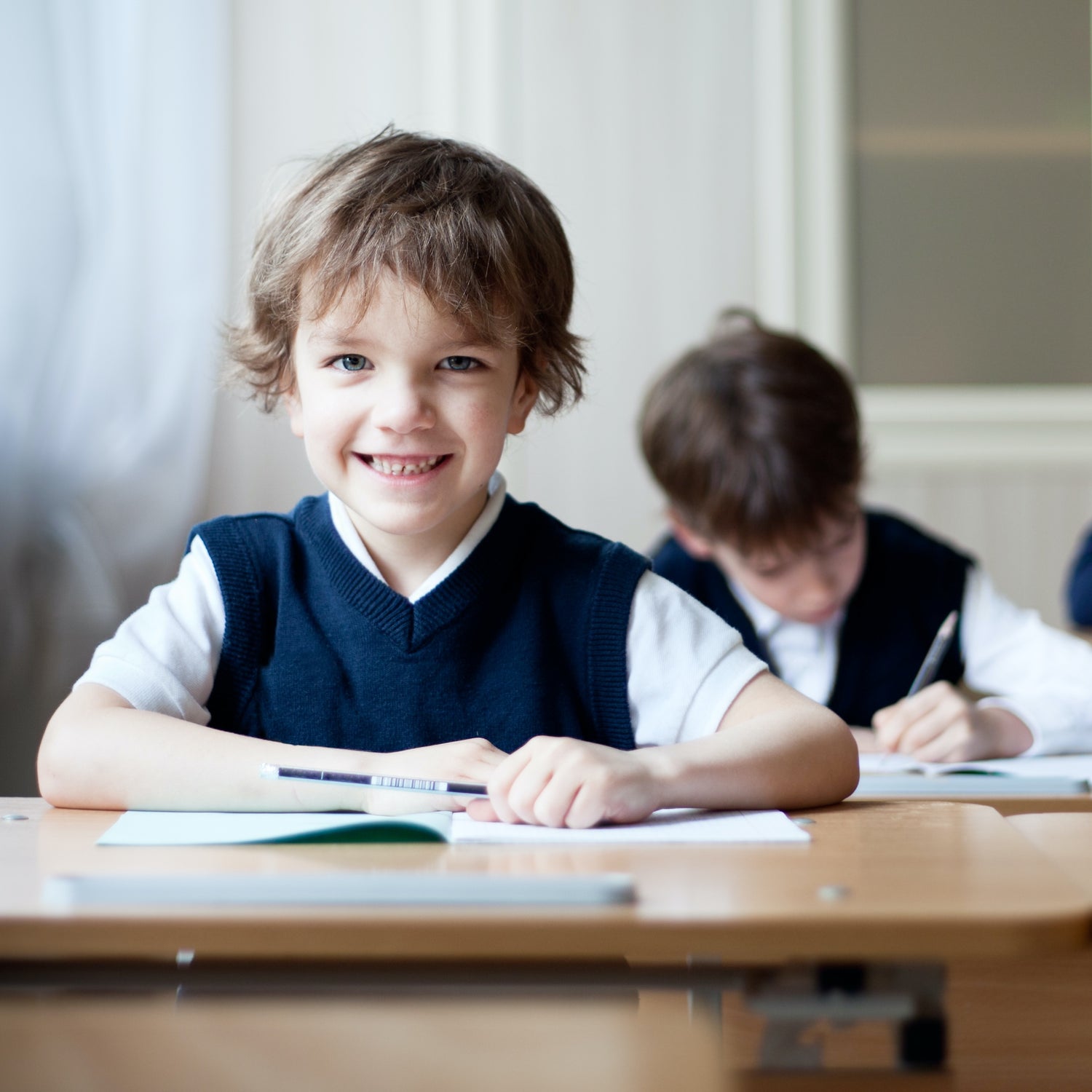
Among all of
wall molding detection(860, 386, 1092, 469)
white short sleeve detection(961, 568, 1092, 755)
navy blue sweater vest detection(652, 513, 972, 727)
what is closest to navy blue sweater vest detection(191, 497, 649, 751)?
white short sleeve detection(961, 568, 1092, 755)

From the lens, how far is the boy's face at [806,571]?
1759 millimetres

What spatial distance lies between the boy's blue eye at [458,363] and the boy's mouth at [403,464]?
0.07 metres

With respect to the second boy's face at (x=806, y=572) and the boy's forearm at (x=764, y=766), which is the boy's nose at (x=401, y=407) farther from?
the second boy's face at (x=806, y=572)

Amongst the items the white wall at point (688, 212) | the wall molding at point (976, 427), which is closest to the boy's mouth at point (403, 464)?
the white wall at point (688, 212)

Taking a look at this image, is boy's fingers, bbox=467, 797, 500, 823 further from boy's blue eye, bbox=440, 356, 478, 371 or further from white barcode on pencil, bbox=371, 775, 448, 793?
boy's blue eye, bbox=440, 356, 478, 371

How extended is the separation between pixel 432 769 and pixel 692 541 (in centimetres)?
107

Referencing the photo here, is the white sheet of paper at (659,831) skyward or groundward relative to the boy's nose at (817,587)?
skyward

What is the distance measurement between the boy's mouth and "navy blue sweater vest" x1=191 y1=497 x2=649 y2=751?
89 millimetres

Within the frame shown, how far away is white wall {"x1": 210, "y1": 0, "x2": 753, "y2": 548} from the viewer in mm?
2789

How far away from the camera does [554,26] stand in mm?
2832

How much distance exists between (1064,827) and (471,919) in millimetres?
468

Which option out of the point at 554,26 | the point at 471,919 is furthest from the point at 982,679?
the point at 554,26

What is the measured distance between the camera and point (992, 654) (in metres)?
1.77

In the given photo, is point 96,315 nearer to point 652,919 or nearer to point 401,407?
point 401,407
